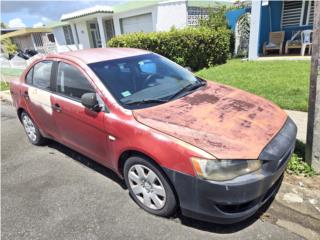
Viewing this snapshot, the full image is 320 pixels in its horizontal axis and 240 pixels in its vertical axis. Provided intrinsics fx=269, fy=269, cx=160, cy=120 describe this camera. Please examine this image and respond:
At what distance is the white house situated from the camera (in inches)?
582

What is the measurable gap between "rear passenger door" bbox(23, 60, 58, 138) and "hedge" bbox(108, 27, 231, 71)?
234 inches

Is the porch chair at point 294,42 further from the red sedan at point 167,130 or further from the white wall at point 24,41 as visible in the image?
the white wall at point 24,41

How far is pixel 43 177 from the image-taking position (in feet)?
12.6

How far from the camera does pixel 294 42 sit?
35.1ft

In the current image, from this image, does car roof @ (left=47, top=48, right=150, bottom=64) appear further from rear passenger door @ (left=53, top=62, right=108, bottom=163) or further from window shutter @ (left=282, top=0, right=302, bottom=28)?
window shutter @ (left=282, top=0, right=302, bottom=28)

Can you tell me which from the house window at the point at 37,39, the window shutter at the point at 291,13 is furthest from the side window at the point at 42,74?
the house window at the point at 37,39

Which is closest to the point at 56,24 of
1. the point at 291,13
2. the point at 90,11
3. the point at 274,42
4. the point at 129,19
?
the point at 90,11

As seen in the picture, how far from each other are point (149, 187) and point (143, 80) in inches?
52.8

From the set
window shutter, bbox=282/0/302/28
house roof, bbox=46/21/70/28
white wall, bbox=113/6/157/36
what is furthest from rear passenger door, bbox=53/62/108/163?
house roof, bbox=46/21/70/28

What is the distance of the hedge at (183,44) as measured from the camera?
9.80m

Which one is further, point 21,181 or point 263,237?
point 21,181

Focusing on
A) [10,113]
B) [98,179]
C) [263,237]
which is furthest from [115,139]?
[10,113]

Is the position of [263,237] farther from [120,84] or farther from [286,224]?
[120,84]

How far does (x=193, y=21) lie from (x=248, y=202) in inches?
558
